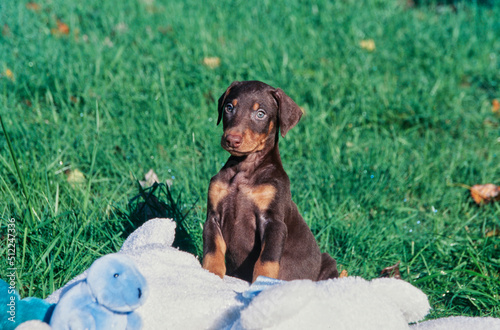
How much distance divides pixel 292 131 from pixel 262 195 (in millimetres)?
2170

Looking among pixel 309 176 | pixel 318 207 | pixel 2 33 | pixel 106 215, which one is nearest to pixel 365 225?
pixel 318 207

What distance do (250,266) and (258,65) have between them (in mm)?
3072

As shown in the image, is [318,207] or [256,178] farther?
[318,207]

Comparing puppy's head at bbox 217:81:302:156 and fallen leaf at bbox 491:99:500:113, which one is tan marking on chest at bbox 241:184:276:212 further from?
fallen leaf at bbox 491:99:500:113

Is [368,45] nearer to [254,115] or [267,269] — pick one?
[254,115]

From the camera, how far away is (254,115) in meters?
3.01

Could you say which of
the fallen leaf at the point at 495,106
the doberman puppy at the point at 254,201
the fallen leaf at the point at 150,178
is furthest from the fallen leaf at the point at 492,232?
the fallen leaf at the point at 150,178

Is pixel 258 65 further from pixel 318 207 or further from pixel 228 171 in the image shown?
pixel 228 171

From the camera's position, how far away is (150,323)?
2.00 metres

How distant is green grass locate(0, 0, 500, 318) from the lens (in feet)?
11.6

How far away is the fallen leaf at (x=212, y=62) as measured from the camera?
5677mm

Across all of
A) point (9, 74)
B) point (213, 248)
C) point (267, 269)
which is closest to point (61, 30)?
point (9, 74)

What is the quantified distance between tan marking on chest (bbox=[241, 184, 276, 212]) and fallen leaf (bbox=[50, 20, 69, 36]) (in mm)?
3931

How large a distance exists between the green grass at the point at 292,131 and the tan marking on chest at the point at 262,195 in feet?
2.35
